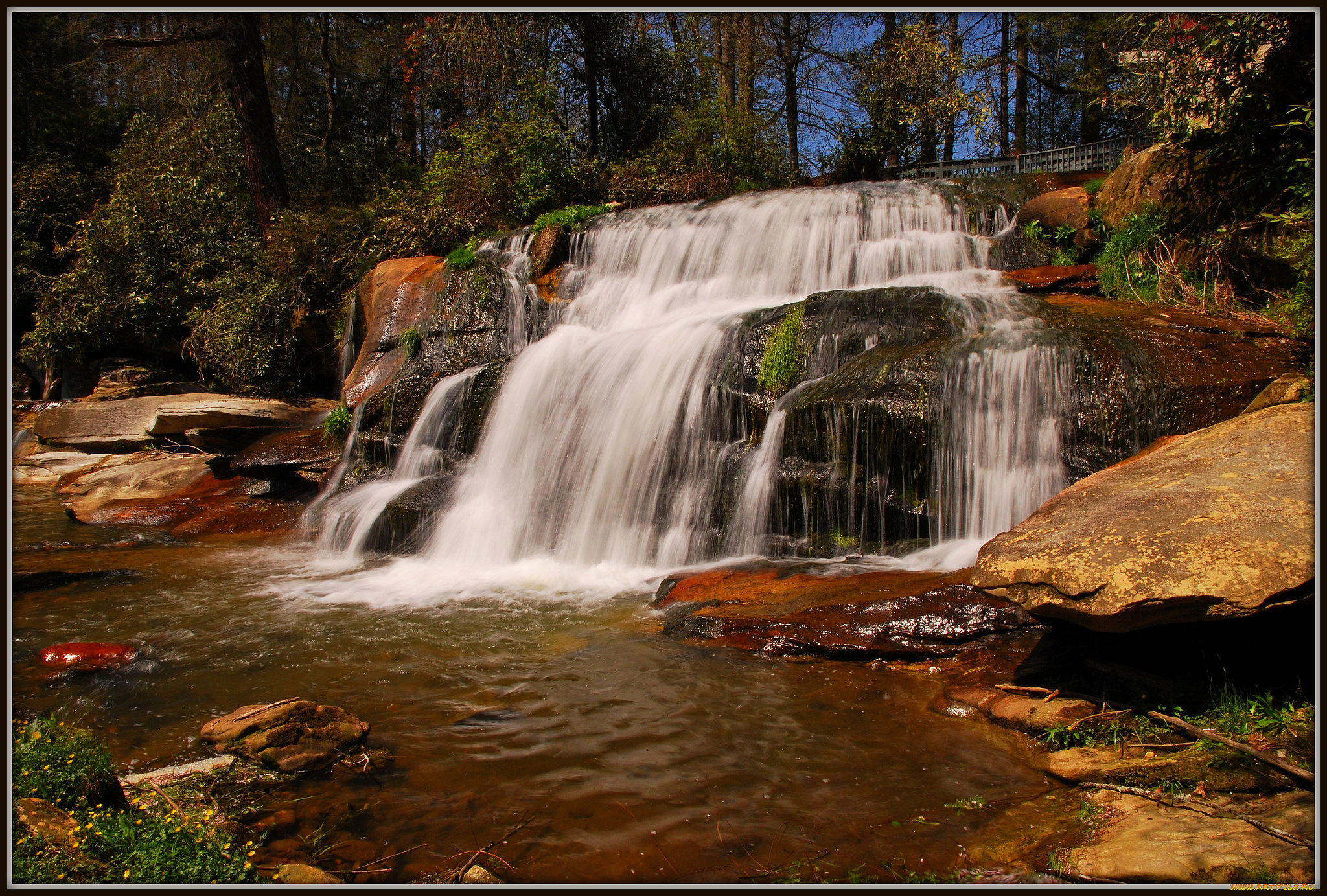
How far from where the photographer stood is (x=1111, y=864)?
255 cm

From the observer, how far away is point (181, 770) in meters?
3.42

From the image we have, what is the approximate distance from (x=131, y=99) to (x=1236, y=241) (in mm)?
32742

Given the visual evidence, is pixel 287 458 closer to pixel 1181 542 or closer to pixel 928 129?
pixel 1181 542

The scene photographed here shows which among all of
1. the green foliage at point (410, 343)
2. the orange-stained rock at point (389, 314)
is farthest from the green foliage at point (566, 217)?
the green foliage at point (410, 343)

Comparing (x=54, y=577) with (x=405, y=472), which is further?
(x=405, y=472)

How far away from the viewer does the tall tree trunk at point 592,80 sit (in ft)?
65.1

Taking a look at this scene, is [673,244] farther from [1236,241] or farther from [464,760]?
[464,760]

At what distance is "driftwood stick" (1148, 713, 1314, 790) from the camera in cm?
287

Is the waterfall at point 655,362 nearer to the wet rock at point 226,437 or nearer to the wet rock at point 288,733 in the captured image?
the wet rock at point 288,733

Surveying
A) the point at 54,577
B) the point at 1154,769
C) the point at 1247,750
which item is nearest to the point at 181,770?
the point at 1154,769

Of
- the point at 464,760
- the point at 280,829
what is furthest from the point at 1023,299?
the point at 280,829

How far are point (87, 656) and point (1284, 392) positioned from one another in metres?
8.34

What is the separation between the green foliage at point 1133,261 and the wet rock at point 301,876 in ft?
31.3

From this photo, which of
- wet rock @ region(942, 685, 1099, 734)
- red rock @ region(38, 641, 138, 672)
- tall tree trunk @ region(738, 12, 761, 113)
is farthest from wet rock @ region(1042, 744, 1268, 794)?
tall tree trunk @ region(738, 12, 761, 113)
